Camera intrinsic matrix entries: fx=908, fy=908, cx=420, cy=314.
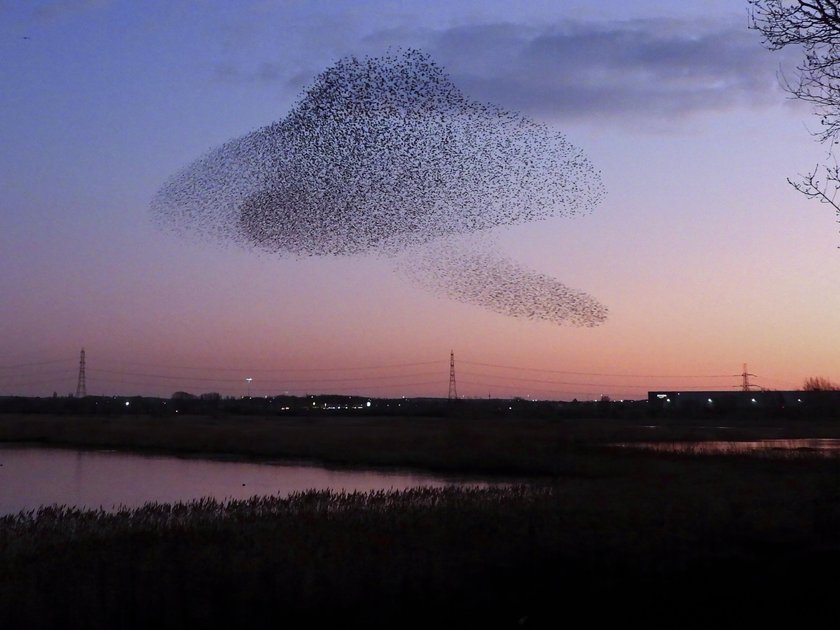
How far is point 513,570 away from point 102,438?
53.3 m

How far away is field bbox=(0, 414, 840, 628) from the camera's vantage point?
1155cm

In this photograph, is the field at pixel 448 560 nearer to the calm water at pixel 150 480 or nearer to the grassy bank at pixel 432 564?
the grassy bank at pixel 432 564

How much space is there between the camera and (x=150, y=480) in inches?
1480

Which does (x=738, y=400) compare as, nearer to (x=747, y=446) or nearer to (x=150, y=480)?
(x=747, y=446)

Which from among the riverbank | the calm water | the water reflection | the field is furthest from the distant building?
the field

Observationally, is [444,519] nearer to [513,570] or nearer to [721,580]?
[513,570]

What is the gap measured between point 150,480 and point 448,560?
85.7ft

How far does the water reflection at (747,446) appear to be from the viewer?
44.9m

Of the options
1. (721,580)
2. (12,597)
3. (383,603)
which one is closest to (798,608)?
(721,580)

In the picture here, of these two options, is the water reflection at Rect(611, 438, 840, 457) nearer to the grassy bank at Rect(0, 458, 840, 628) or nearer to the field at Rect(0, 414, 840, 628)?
the field at Rect(0, 414, 840, 628)

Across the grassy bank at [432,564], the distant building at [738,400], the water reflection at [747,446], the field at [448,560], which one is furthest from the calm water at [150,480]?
the distant building at [738,400]

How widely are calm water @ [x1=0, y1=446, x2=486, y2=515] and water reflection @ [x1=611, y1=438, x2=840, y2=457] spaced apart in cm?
1445

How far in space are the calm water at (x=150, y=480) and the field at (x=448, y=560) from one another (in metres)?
9.80

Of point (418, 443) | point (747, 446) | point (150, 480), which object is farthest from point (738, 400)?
point (150, 480)
